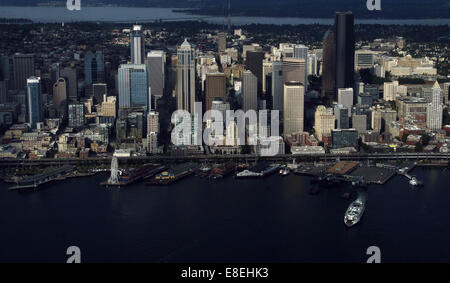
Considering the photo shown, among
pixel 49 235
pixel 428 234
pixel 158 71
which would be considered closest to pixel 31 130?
pixel 158 71

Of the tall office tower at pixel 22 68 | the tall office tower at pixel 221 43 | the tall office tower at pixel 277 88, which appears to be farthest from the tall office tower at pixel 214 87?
the tall office tower at pixel 221 43

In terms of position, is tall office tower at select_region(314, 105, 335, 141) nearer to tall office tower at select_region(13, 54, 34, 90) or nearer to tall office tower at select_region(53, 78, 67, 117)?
tall office tower at select_region(53, 78, 67, 117)

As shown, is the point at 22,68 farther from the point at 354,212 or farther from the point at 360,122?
the point at 354,212

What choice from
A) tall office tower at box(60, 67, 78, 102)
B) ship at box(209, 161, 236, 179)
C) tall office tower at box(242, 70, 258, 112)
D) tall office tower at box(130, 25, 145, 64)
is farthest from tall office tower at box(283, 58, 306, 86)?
ship at box(209, 161, 236, 179)

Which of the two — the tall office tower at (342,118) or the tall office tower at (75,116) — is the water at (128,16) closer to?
the tall office tower at (75,116)

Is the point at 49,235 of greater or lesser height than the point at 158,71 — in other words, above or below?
below

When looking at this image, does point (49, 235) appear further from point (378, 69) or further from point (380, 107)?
point (378, 69)

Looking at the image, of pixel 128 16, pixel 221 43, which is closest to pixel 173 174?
pixel 221 43
